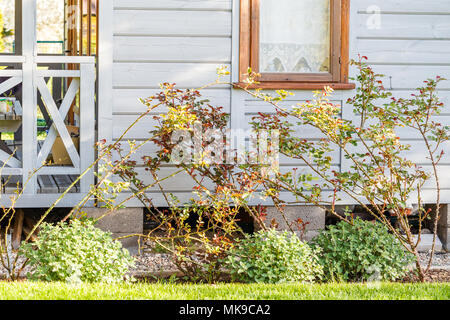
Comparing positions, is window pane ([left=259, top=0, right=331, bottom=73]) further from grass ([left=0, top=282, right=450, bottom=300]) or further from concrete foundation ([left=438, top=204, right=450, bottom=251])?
grass ([left=0, top=282, right=450, bottom=300])

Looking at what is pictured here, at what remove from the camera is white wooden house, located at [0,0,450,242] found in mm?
6309

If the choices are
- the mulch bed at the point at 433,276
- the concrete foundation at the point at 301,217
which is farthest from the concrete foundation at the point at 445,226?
the concrete foundation at the point at 301,217

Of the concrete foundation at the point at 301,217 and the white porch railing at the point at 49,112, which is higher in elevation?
the white porch railing at the point at 49,112

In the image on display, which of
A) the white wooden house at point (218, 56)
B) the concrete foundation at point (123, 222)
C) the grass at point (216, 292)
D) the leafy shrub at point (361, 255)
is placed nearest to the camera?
the grass at point (216, 292)

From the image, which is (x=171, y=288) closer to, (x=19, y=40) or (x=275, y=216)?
(x=275, y=216)

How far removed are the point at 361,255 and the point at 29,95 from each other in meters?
3.02

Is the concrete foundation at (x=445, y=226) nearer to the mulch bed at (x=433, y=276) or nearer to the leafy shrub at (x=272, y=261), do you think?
the mulch bed at (x=433, y=276)

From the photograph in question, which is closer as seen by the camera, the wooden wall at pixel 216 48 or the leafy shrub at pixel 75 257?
the leafy shrub at pixel 75 257

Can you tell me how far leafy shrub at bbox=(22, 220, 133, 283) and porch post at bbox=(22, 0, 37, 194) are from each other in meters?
1.09

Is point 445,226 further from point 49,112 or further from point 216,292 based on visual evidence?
point 49,112

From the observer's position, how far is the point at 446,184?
6938 millimetres

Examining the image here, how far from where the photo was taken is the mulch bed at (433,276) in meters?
5.95

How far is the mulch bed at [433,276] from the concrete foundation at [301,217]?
1.03 meters

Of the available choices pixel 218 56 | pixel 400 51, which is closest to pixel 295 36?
pixel 218 56
